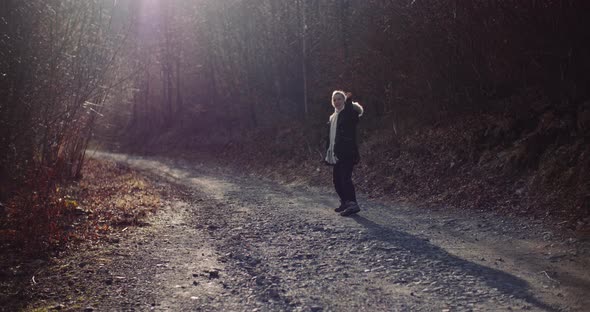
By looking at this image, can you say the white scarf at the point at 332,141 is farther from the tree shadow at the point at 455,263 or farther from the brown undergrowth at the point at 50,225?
the brown undergrowth at the point at 50,225

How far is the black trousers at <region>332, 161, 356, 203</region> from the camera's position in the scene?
8.65 m

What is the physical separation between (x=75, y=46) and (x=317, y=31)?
12.7 m

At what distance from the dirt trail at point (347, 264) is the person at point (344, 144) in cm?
45

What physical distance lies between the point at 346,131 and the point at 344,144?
0.25m

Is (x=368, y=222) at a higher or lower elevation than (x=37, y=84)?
lower

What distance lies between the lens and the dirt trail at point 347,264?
467cm

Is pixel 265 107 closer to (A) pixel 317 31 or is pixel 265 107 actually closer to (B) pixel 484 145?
(A) pixel 317 31

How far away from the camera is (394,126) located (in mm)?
15188

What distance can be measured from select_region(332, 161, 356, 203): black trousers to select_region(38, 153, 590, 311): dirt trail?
1.45 ft

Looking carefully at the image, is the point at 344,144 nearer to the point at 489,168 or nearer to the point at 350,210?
the point at 350,210

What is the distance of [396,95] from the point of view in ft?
50.6

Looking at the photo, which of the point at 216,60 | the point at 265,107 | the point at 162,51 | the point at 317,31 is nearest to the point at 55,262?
the point at 317,31

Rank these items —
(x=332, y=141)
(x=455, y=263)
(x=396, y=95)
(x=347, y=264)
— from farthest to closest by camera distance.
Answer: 1. (x=396, y=95)
2. (x=332, y=141)
3. (x=347, y=264)
4. (x=455, y=263)

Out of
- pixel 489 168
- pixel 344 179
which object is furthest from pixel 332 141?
pixel 489 168
